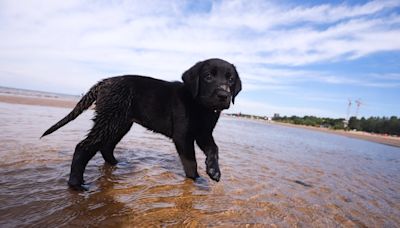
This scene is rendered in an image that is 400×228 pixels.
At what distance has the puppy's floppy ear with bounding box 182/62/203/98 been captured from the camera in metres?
4.54

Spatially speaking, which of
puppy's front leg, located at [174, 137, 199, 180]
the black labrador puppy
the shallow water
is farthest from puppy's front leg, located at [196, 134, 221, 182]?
the shallow water

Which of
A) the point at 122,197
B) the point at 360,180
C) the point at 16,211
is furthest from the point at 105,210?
the point at 360,180

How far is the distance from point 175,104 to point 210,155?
957mm

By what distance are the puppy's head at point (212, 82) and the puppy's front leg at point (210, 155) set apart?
0.55 metres

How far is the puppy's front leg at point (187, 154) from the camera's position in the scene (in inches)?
181

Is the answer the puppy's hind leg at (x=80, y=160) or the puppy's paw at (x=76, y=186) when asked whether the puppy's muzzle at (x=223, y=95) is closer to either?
the puppy's hind leg at (x=80, y=160)

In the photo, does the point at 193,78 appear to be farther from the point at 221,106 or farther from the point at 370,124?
the point at 370,124

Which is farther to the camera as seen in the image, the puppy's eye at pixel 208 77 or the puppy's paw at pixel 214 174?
the puppy's eye at pixel 208 77

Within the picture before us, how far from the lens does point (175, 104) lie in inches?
185

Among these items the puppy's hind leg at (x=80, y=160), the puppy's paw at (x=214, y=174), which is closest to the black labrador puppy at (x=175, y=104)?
the puppy's paw at (x=214, y=174)

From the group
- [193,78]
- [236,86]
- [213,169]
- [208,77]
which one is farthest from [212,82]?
[213,169]

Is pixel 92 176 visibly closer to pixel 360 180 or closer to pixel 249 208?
pixel 249 208

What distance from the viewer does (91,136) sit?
4.08 meters

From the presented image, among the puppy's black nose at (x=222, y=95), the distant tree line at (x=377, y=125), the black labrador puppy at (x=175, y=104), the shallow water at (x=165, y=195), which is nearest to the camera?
the shallow water at (x=165, y=195)
